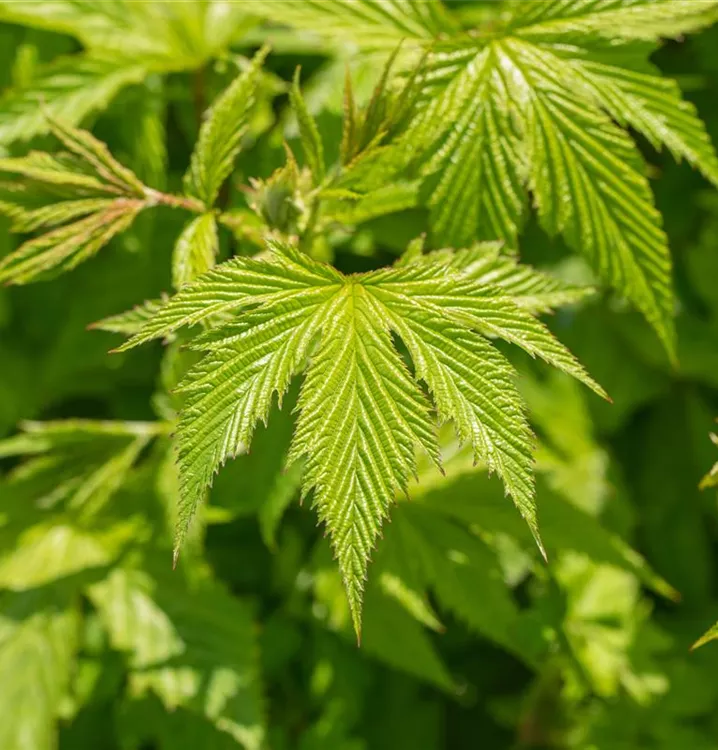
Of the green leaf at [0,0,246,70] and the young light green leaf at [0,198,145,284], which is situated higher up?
the green leaf at [0,0,246,70]

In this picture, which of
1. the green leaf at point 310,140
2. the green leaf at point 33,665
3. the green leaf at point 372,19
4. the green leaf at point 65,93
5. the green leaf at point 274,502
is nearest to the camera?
the green leaf at point 310,140

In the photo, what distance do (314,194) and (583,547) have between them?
0.96 m

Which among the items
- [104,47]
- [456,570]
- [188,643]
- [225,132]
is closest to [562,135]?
[225,132]

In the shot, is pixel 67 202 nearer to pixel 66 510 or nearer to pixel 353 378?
pixel 353 378

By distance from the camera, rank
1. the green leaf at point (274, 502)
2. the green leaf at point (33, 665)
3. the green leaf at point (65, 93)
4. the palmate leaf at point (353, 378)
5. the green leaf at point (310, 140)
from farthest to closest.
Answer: the green leaf at point (33, 665)
the green leaf at point (65, 93)
the green leaf at point (274, 502)
the green leaf at point (310, 140)
the palmate leaf at point (353, 378)

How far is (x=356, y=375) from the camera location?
106 centimetres

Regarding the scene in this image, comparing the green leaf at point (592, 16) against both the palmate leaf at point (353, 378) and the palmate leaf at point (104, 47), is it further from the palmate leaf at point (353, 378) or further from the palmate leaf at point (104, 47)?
the palmate leaf at point (104, 47)

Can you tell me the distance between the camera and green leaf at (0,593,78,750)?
187 centimetres

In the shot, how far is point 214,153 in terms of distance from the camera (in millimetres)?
1304

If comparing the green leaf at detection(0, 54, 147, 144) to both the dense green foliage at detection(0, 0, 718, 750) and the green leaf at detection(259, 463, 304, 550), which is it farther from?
the green leaf at detection(259, 463, 304, 550)

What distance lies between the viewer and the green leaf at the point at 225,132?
1301 millimetres

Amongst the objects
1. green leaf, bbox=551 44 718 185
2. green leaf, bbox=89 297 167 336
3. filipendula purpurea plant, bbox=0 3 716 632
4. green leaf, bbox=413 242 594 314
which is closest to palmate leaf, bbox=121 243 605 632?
filipendula purpurea plant, bbox=0 3 716 632

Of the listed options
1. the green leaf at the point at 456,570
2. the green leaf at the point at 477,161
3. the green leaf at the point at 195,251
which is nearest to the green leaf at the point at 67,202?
the green leaf at the point at 195,251

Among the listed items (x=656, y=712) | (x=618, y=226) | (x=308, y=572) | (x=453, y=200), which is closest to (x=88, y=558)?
(x=308, y=572)
